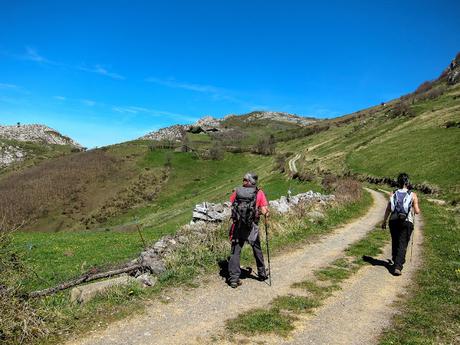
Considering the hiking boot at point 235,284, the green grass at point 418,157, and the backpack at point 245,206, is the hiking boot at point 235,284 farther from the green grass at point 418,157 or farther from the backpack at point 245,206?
the green grass at point 418,157

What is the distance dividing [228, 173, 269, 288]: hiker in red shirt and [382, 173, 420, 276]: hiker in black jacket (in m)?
5.18

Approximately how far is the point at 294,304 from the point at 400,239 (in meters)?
5.78

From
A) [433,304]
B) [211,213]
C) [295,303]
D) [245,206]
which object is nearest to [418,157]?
[211,213]

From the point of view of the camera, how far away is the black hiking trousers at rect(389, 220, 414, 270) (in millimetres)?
12719

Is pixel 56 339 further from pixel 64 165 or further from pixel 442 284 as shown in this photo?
pixel 64 165

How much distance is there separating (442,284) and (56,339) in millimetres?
11077

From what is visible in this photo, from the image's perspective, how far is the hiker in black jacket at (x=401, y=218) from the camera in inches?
506

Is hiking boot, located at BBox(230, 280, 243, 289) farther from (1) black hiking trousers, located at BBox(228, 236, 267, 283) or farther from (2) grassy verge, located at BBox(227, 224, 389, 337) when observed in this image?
(2) grassy verge, located at BBox(227, 224, 389, 337)

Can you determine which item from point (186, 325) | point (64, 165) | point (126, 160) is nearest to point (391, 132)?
point (126, 160)

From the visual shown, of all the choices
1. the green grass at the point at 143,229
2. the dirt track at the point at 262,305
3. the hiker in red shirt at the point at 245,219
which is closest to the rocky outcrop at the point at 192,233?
the green grass at the point at 143,229

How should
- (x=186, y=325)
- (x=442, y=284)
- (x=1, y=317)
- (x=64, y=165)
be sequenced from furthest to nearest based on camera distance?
(x=64, y=165) < (x=442, y=284) < (x=186, y=325) < (x=1, y=317)

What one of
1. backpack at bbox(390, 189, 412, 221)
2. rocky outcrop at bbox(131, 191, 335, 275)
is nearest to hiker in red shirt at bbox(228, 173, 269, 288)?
rocky outcrop at bbox(131, 191, 335, 275)

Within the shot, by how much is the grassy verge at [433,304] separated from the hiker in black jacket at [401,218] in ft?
3.13

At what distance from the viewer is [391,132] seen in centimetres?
8419
